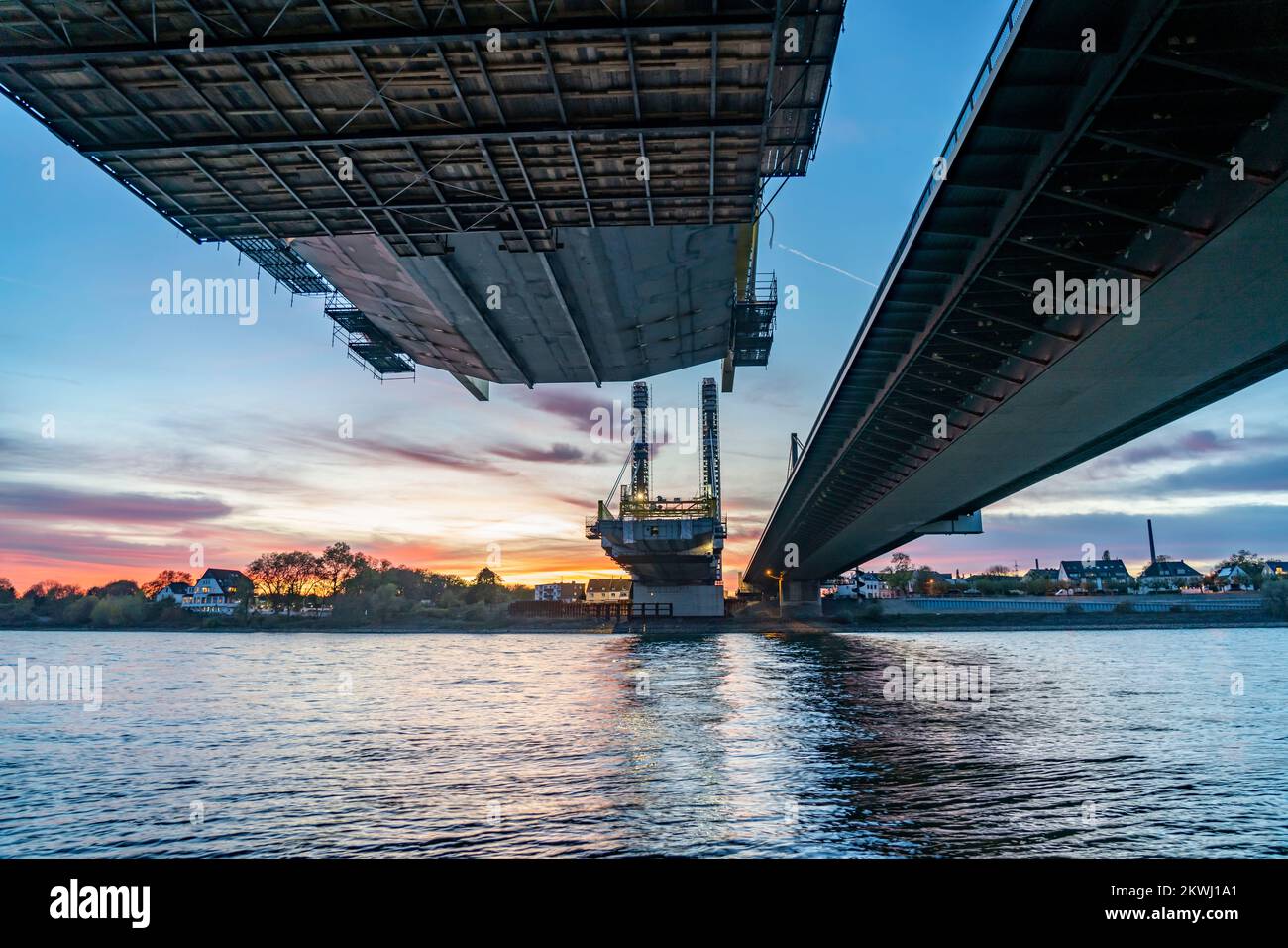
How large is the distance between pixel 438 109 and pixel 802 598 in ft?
425

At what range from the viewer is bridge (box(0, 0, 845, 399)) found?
16.8 meters

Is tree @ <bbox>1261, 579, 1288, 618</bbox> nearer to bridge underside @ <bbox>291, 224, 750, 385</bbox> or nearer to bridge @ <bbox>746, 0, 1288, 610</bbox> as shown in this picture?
bridge @ <bbox>746, 0, 1288, 610</bbox>

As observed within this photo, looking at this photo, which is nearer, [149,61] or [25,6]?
[25,6]

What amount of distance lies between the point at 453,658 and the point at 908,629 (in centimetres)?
7464

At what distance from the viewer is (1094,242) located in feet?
67.3

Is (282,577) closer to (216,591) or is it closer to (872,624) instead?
(216,591)

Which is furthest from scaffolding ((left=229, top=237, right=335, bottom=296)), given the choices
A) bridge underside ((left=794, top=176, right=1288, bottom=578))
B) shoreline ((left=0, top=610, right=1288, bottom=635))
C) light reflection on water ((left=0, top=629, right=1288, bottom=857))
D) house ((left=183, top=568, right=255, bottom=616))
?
house ((left=183, top=568, right=255, bottom=616))

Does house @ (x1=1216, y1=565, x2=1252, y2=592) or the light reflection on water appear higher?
the light reflection on water

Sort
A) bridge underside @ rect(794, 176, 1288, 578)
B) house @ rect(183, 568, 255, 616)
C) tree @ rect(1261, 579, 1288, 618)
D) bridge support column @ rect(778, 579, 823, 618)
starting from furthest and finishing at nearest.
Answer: house @ rect(183, 568, 255, 616) < bridge support column @ rect(778, 579, 823, 618) < tree @ rect(1261, 579, 1288, 618) < bridge underside @ rect(794, 176, 1288, 578)

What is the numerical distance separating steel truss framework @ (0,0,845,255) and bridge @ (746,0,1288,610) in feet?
18.4

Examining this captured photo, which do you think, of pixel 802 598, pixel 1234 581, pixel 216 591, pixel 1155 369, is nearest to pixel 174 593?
pixel 216 591
